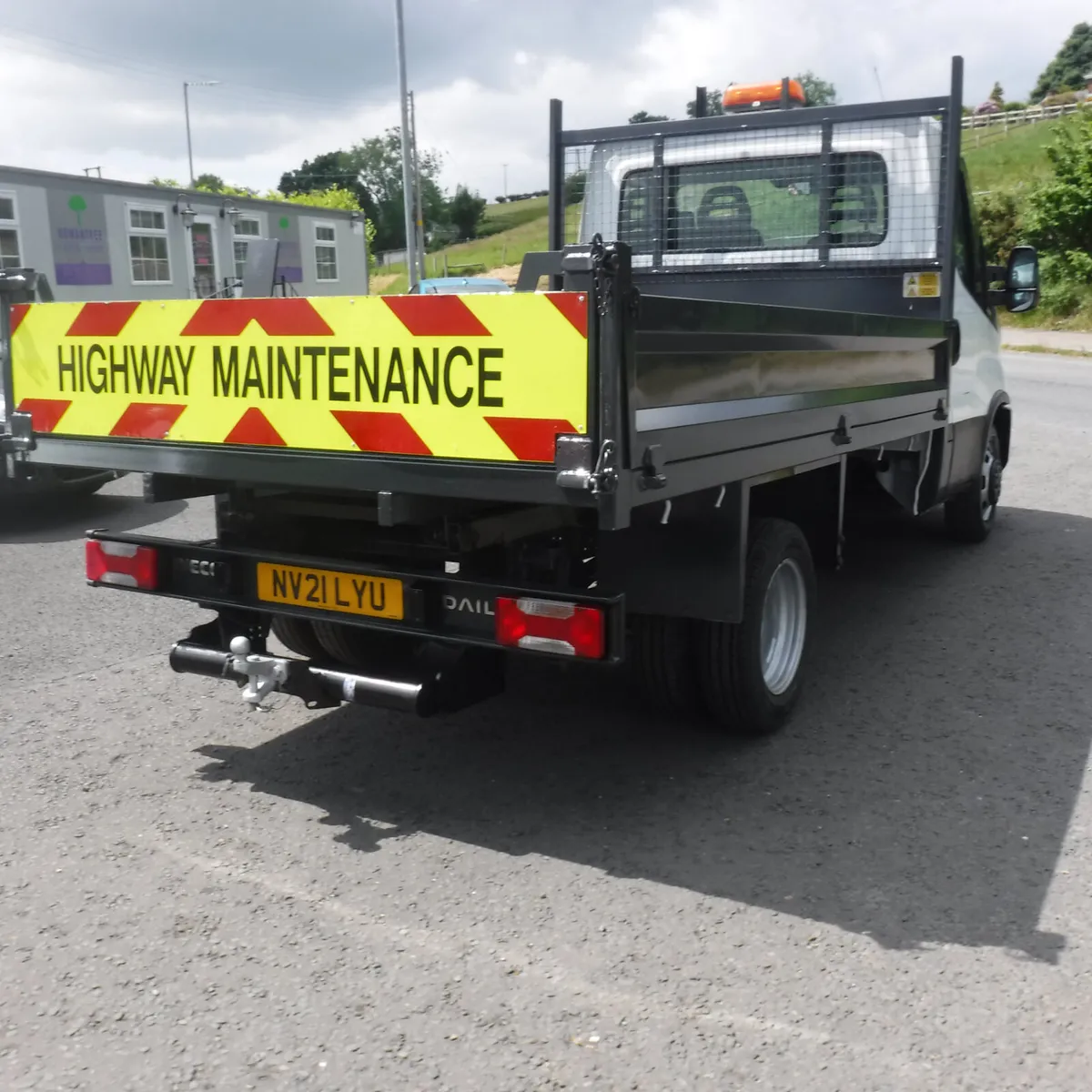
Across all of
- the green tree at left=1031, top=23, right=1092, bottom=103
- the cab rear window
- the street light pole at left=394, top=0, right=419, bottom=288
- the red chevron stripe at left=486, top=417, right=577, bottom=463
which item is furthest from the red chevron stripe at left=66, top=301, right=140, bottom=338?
the green tree at left=1031, top=23, right=1092, bottom=103

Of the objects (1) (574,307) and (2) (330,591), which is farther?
(2) (330,591)

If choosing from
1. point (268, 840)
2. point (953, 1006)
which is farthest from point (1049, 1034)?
point (268, 840)

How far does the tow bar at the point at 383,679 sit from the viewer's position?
377 cm

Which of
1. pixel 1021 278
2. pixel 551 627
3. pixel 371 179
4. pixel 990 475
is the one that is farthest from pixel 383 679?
pixel 371 179

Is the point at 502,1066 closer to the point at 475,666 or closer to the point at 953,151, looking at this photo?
the point at 475,666

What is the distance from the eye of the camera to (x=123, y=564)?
426cm

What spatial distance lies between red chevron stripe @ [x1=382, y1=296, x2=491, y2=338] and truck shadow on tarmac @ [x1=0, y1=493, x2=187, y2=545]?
18.8 ft

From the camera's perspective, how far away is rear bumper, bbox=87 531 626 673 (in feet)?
11.6

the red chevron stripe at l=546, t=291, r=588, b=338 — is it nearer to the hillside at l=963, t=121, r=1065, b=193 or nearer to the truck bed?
the truck bed

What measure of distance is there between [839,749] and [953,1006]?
162cm

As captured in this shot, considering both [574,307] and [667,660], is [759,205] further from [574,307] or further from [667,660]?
[574,307]

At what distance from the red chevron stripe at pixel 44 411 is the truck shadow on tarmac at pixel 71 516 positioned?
14.5 ft

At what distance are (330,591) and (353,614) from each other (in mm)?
109

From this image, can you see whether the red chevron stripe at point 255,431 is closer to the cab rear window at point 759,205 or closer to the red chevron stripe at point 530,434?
the red chevron stripe at point 530,434
